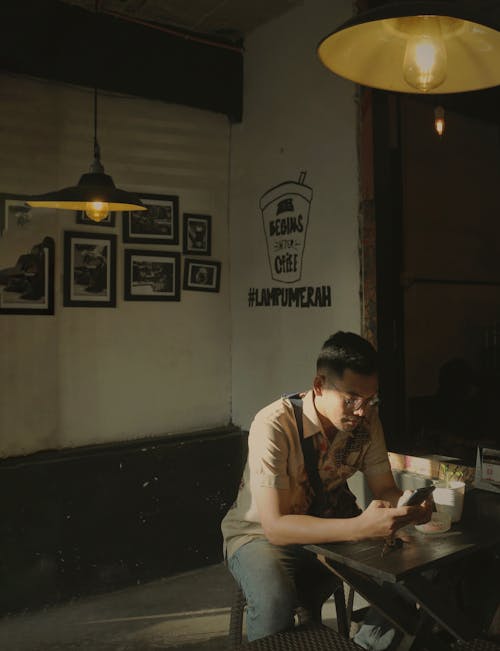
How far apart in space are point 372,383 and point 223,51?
3.23 metres

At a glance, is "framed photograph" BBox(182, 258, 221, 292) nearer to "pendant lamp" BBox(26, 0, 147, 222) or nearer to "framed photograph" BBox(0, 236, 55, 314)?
"framed photograph" BBox(0, 236, 55, 314)

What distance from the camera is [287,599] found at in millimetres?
2377

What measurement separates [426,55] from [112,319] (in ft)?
10.3

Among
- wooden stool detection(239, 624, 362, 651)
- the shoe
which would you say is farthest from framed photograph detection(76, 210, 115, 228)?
wooden stool detection(239, 624, 362, 651)

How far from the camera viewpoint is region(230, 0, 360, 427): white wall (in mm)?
4016

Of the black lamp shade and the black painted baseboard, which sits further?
the black painted baseboard

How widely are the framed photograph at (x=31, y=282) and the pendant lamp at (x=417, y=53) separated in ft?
9.14

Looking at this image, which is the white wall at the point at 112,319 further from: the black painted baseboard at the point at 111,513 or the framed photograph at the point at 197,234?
the black painted baseboard at the point at 111,513

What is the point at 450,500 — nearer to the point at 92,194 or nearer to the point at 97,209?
the point at 92,194

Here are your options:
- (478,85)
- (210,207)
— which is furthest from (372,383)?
(210,207)

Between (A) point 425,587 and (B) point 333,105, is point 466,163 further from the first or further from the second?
(A) point 425,587

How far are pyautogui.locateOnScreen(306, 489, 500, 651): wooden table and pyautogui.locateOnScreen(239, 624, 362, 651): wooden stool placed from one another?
218 mm

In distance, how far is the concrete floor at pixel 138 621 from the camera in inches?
139

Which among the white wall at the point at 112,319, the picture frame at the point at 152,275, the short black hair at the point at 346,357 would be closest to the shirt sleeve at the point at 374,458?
the short black hair at the point at 346,357
